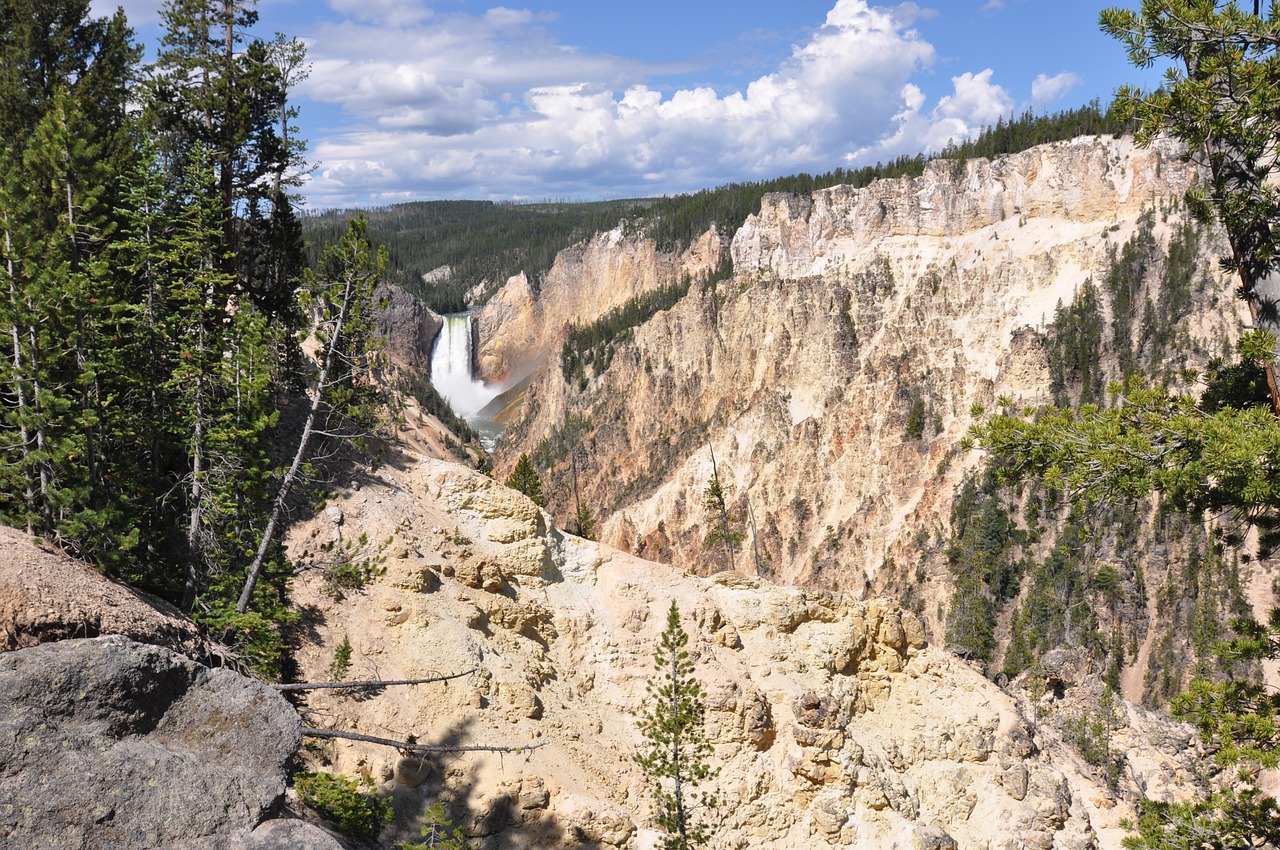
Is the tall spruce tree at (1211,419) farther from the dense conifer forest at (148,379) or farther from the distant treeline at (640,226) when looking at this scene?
the distant treeline at (640,226)

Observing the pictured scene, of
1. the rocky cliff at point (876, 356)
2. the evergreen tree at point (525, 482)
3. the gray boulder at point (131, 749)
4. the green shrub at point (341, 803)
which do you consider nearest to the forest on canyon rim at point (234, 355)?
the green shrub at point (341, 803)

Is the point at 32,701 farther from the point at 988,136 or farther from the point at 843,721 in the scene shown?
the point at 988,136

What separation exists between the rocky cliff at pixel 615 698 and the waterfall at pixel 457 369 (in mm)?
123412

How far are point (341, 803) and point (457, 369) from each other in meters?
137

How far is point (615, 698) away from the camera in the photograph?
58.3 ft

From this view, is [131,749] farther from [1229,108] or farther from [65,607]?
[1229,108]

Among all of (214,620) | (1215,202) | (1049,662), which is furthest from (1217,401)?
(1049,662)

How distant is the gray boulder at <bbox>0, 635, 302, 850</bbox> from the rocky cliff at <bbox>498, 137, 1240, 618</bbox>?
66.4 meters

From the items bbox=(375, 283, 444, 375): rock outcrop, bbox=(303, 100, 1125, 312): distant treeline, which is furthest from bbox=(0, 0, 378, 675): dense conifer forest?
bbox=(375, 283, 444, 375): rock outcrop

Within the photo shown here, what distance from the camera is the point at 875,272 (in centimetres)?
8406

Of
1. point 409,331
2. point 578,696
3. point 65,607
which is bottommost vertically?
point 578,696

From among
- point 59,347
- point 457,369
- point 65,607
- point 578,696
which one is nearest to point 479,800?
point 578,696

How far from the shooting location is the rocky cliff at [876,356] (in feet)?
235

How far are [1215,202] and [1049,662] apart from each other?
83.6 ft
